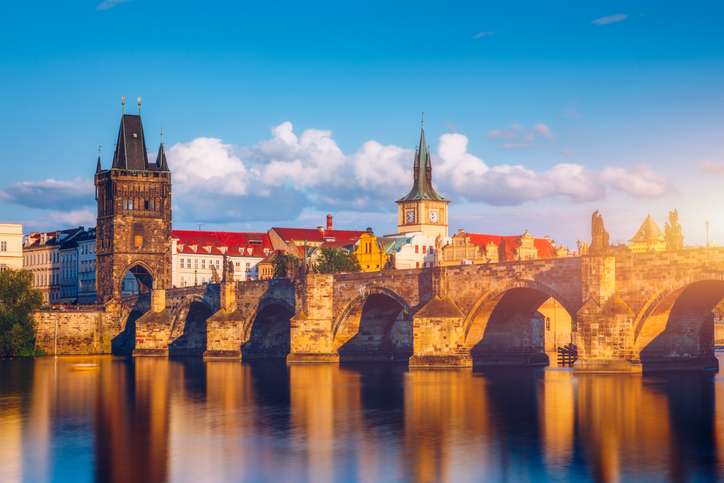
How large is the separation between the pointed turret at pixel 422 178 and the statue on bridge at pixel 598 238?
7486 cm

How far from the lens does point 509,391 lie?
130 feet

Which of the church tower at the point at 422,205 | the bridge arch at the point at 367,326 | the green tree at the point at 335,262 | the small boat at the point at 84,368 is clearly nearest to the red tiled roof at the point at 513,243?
the church tower at the point at 422,205

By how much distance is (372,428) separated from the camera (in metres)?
29.6

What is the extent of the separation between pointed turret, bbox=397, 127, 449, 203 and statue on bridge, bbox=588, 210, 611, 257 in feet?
246

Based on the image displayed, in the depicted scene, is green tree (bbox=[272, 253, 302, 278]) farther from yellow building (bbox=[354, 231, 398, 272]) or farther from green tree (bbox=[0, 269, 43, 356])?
green tree (bbox=[0, 269, 43, 356])

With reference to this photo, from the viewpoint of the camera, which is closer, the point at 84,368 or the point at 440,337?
the point at 440,337

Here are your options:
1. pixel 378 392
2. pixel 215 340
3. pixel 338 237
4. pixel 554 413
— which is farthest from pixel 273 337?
pixel 338 237

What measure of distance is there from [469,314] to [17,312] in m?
47.4

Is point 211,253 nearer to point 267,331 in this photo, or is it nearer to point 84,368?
point 267,331

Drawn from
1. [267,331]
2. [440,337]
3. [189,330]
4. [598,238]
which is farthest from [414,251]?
[598,238]

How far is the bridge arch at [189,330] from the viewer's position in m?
77.9

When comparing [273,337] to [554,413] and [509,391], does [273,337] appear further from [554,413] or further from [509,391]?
[554,413]

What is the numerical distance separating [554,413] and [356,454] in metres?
10.1

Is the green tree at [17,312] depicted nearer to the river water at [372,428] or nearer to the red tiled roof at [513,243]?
the river water at [372,428]
